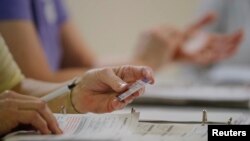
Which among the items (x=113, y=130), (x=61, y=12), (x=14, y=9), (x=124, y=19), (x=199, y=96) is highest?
(x=124, y=19)

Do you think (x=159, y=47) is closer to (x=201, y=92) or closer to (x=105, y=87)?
(x=201, y=92)

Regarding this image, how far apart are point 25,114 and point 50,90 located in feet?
0.39

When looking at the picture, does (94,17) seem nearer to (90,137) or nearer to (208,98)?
(208,98)

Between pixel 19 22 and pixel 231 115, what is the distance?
0.45 metres

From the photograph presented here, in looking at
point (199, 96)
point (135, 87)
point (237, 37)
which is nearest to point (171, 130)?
point (135, 87)

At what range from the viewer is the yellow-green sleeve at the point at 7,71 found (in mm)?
793

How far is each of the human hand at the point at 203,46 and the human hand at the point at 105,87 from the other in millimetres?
792

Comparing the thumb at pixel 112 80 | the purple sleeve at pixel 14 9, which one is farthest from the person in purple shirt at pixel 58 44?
the thumb at pixel 112 80

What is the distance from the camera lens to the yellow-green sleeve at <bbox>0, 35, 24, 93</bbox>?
2.60ft

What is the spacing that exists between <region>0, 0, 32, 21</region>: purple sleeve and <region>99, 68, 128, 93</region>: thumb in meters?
0.32

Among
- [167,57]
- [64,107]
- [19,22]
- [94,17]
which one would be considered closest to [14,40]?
[19,22]

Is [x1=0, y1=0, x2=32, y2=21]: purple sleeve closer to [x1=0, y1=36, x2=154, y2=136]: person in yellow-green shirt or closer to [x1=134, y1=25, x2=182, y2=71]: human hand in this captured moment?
[x1=0, y1=36, x2=154, y2=136]: person in yellow-green shirt

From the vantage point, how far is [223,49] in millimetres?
1644

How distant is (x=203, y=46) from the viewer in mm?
1564
